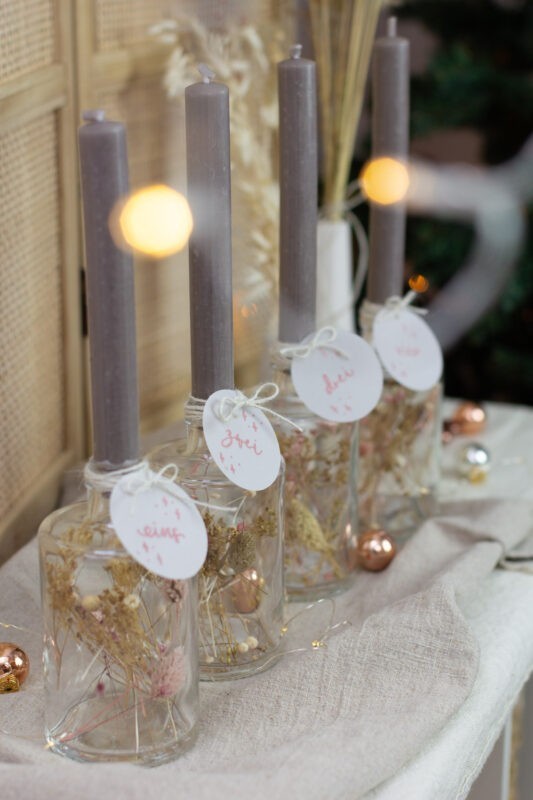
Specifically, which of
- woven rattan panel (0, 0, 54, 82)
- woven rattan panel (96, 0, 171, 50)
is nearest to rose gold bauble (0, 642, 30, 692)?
woven rattan panel (0, 0, 54, 82)

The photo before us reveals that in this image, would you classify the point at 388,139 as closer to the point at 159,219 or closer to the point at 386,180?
the point at 386,180

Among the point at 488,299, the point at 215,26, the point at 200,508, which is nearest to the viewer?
the point at 200,508

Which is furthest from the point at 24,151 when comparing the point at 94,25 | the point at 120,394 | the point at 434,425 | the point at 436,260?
the point at 436,260

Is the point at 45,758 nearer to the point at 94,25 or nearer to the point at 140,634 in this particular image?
the point at 140,634

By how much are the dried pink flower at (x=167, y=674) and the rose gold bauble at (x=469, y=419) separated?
69 centimetres

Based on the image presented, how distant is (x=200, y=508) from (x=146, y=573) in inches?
4.1

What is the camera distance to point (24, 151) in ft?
3.21

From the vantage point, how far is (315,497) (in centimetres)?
97

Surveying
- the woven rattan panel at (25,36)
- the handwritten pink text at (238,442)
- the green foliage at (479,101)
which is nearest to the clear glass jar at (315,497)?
the handwritten pink text at (238,442)

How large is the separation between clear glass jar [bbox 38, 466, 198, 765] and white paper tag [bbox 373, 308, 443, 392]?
1.15 feet

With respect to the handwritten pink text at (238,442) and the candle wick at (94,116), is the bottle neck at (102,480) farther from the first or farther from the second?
the candle wick at (94,116)

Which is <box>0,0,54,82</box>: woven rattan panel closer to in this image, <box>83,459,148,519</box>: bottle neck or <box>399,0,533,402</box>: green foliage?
<box>83,459,148,519</box>: bottle neck

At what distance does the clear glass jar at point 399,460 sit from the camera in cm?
108

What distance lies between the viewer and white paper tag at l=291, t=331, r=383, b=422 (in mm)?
910
